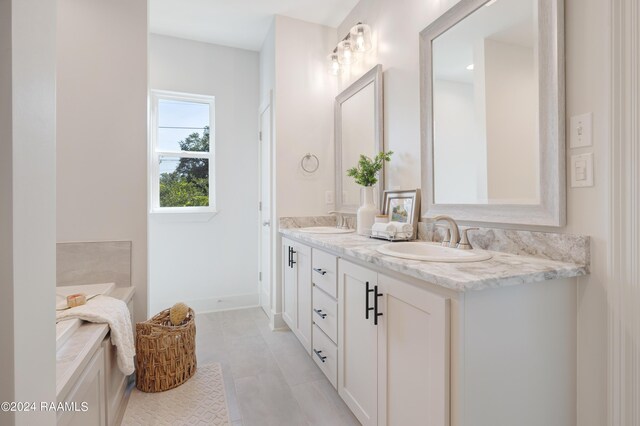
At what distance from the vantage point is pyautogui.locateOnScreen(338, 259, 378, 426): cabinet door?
4.35 feet

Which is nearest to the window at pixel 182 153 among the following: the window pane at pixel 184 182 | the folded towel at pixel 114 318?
the window pane at pixel 184 182

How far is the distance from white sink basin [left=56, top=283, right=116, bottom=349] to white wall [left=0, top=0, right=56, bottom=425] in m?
0.86

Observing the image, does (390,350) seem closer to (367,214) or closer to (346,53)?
(367,214)

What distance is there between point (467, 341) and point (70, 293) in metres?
2.01

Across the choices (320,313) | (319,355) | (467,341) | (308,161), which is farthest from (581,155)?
(308,161)

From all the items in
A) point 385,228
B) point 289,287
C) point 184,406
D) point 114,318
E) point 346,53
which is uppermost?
point 346,53

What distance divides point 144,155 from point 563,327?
2325 mm

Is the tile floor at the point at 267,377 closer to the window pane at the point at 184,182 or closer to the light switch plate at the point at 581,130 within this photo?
the window pane at the point at 184,182

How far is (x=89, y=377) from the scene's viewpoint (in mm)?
1189

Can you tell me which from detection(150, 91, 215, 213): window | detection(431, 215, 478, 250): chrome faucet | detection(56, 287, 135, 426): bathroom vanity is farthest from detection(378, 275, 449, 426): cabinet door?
detection(150, 91, 215, 213): window

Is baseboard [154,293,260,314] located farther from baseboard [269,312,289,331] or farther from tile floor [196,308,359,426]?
baseboard [269,312,289,331]

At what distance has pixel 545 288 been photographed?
1.01m

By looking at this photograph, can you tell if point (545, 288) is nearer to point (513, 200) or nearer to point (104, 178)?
point (513, 200)

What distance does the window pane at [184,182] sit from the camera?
3.15 m
